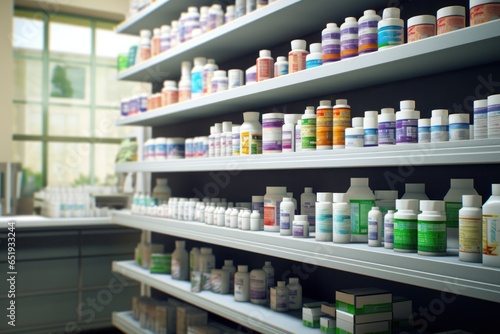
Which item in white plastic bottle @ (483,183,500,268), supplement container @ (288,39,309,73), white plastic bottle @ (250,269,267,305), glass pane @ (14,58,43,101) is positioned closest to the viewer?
white plastic bottle @ (483,183,500,268)

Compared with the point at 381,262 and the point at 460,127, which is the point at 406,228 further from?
the point at 460,127

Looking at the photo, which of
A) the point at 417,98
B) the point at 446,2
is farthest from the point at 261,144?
the point at 446,2

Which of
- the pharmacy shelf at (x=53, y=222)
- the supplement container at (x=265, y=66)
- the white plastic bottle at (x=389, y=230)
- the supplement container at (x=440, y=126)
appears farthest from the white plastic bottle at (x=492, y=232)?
the pharmacy shelf at (x=53, y=222)

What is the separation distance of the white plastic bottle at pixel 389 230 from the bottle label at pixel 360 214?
16 centimetres

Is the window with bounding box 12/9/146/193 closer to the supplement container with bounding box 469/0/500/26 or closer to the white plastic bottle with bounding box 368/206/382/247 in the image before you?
the white plastic bottle with bounding box 368/206/382/247

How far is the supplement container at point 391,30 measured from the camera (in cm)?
189

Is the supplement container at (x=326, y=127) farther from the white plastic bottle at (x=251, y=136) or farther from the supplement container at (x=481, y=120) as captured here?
the supplement container at (x=481, y=120)

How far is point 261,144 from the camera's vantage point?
2639 mm

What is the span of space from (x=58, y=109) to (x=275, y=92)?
553 centimetres

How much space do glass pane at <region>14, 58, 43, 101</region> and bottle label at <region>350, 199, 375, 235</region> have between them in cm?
581

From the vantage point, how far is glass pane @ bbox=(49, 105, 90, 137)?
6.92 meters

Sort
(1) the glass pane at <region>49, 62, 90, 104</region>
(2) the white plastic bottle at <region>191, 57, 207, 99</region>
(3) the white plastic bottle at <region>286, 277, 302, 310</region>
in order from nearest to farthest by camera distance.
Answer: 1. (3) the white plastic bottle at <region>286, 277, 302, 310</region>
2. (2) the white plastic bottle at <region>191, 57, 207, 99</region>
3. (1) the glass pane at <region>49, 62, 90, 104</region>

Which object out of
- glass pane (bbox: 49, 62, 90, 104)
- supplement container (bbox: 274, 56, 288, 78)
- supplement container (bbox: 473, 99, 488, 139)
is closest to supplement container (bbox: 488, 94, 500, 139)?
supplement container (bbox: 473, 99, 488, 139)

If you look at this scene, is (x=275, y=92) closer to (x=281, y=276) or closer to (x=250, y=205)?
(x=250, y=205)
